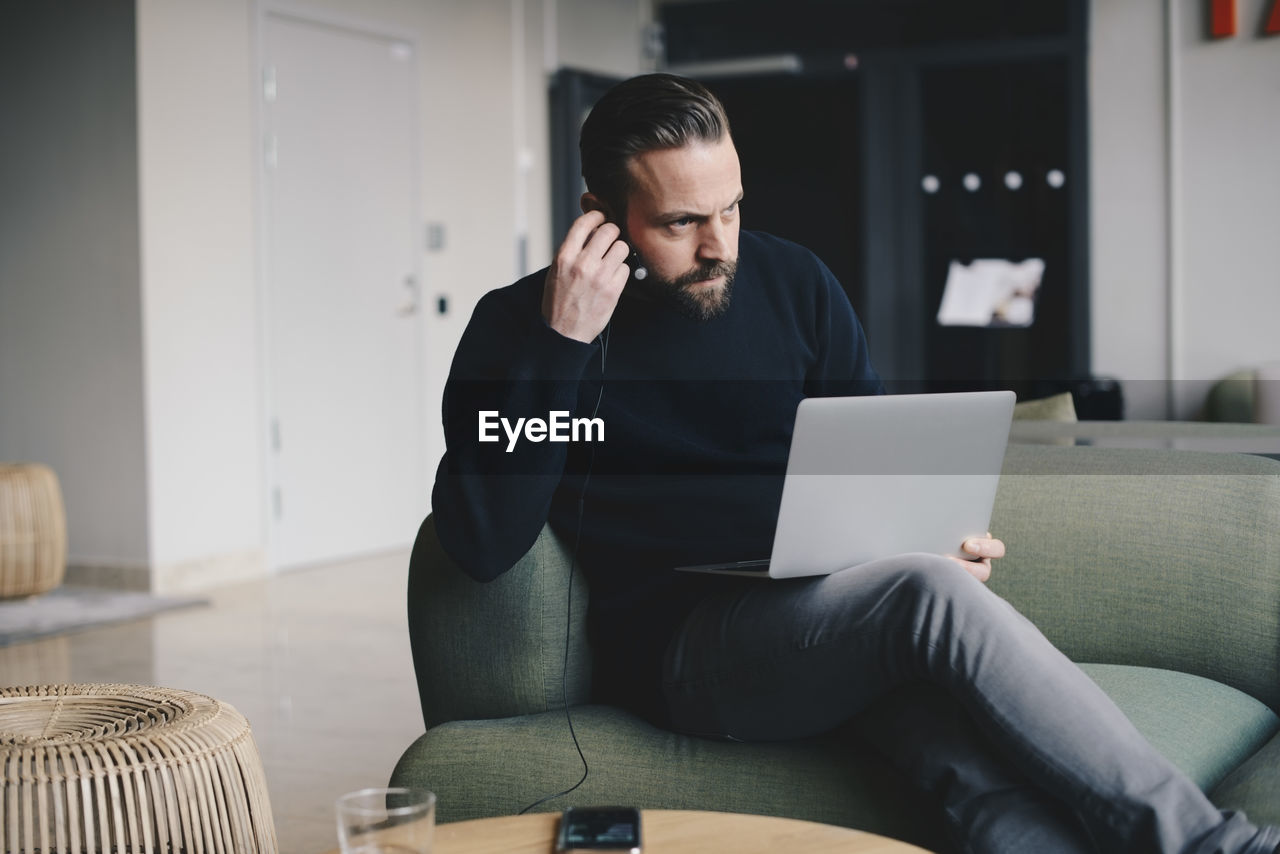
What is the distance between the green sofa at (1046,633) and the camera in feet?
5.29

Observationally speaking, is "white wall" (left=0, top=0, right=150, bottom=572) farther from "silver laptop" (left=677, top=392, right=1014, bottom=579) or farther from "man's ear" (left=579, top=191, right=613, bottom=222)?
"silver laptop" (left=677, top=392, right=1014, bottom=579)

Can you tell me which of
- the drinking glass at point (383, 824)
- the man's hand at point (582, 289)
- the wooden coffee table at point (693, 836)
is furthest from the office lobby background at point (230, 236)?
the drinking glass at point (383, 824)

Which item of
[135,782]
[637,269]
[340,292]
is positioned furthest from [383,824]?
[340,292]

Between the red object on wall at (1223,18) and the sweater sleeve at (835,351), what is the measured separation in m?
4.82

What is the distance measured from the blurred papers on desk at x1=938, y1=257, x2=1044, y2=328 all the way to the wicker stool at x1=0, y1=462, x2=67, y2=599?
4149mm

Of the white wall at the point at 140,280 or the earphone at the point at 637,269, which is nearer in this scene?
the earphone at the point at 637,269

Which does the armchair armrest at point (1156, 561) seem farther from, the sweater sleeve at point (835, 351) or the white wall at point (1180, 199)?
the white wall at point (1180, 199)

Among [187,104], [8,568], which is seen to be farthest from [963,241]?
[8,568]

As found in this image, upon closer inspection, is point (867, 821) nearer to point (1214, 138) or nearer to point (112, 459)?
point (112, 459)

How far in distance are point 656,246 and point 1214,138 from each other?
16.6ft

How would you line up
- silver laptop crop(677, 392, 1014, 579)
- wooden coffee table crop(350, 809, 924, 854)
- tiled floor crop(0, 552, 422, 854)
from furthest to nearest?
tiled floor crop(0, 552, 422, 854) < silver laptop crop(677, 392, 1014, 579) < wooden coffee table crop(350, 809, 924, 854)

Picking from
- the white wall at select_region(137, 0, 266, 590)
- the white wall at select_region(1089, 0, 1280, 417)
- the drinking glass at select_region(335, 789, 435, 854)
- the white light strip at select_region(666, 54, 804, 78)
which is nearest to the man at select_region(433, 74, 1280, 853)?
the drinking glass at select_region(335, 789, 435, 854)

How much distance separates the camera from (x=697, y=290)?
1.86m

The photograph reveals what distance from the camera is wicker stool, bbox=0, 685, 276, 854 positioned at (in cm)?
126
